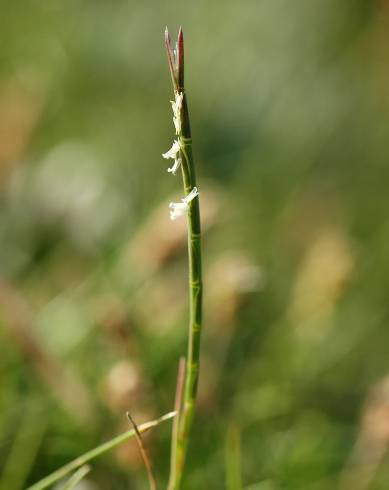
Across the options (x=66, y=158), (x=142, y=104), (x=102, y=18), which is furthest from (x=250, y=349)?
(x=102, y=18)

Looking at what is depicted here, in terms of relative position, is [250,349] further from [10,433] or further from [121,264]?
[10,433]

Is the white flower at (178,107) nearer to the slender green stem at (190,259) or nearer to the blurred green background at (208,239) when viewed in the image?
the slender green stem at (190,259)

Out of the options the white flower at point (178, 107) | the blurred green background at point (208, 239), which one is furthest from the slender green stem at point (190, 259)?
the blurred green background at point (208, 239)

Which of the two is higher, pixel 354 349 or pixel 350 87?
pixel 350 87

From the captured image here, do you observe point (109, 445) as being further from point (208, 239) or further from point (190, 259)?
point (208, 239)

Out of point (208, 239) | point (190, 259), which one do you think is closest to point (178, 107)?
point (190, 259)

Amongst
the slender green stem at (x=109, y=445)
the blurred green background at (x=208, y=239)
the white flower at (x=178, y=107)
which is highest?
the blurred green background at (x=208, y=239)
